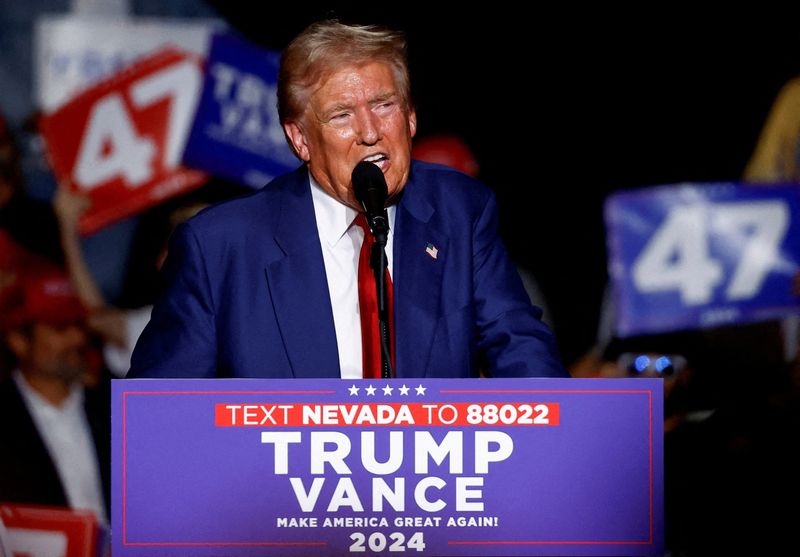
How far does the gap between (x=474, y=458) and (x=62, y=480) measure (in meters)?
3.11

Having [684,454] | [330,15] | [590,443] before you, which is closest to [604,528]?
[590,443]

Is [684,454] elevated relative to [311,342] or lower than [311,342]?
lower

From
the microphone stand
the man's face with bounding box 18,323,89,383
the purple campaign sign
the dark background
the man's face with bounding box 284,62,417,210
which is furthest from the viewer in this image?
the man's face with bounding box 18,323,89,383

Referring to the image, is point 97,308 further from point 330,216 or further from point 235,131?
point 330,216

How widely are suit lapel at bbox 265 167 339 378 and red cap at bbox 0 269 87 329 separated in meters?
2.75

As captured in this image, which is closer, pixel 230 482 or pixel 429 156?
pixel 230 482

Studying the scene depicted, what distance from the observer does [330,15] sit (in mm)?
1982

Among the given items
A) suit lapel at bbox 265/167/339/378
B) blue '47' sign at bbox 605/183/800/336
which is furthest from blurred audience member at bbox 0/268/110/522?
suit lapel at bbox 265/167/339/378

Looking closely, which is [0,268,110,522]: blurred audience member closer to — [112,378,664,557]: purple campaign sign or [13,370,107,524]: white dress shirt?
[13,370,107,524]: white dress shirt

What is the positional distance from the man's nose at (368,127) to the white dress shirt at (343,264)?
0.16 m

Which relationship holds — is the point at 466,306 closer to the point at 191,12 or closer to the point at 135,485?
the point at 135,485

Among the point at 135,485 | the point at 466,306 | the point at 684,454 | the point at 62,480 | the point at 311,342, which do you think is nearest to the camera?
the point at 135,485

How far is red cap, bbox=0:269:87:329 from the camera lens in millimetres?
4461

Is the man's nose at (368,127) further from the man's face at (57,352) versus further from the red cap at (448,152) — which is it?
the man's face at (57,352)
